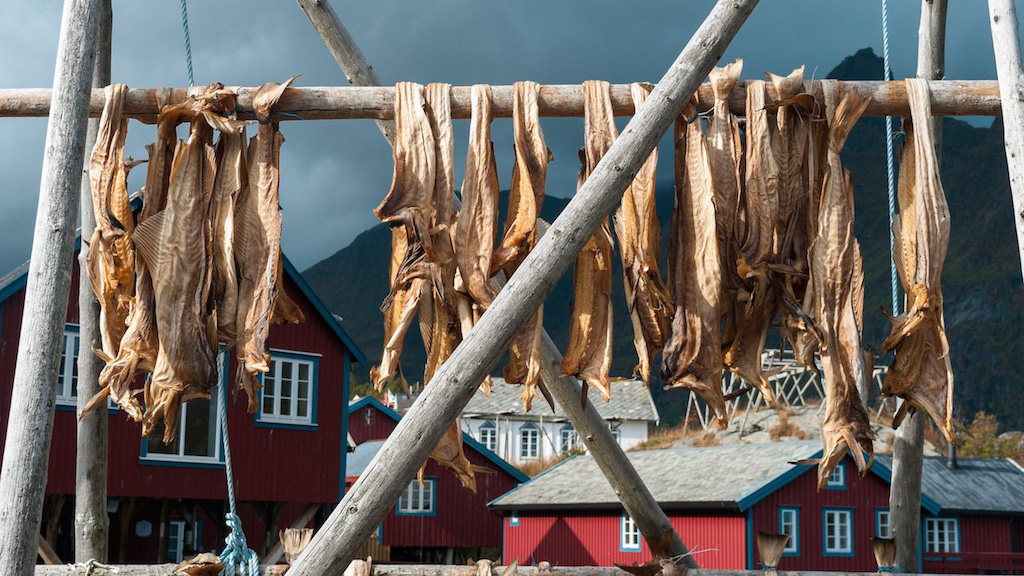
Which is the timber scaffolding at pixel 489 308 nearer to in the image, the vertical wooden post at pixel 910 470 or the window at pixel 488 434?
the vertical wooden post at pixel 910 470

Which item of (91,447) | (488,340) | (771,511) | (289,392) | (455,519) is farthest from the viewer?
(455,519)

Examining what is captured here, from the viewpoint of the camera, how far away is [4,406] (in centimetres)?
1652

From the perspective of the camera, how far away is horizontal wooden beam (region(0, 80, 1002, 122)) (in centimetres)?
398

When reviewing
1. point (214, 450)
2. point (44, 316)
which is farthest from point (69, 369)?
point (44, 316)

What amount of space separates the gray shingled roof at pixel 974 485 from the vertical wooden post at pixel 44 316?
2546 cm

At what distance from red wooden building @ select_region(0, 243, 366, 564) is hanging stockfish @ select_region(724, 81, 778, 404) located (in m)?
14.5

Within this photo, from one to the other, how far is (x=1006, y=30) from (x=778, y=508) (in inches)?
868

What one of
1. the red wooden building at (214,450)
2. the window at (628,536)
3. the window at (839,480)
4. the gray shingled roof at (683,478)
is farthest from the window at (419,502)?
the window at (839,480)

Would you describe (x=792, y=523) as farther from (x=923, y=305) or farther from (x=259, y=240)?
(x=259, y=240)

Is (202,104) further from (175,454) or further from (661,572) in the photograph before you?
(175,454)

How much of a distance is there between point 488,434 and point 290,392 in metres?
38.2

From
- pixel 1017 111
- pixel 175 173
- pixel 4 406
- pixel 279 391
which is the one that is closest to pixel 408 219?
pixel 175 173

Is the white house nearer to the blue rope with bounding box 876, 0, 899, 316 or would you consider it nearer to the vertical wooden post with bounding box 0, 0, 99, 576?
the blue rope with bounding box 876, 0, 899, 316

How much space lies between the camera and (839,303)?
384cm
